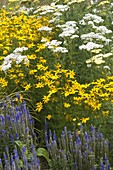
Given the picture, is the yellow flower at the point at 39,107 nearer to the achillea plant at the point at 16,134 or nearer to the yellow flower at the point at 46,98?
the yellow flower at the point at 46,98

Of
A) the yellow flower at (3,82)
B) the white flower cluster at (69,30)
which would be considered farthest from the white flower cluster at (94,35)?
the yellow flower at (3,82)

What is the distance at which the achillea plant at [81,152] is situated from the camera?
3113mm

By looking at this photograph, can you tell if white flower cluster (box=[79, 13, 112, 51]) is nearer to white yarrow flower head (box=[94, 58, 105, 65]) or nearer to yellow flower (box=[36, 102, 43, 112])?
white yarrow flower head (box=[94, 58, 105, 65])

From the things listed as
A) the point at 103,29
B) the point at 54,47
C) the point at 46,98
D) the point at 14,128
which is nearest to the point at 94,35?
the point at 103,29

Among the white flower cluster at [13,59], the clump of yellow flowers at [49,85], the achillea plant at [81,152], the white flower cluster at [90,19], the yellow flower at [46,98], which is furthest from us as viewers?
the white flower cluster at [90,19]

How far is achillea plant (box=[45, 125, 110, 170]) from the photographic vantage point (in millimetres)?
3113

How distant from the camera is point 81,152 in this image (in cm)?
321

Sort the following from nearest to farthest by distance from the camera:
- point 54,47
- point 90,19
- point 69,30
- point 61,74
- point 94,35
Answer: point 61,74 → point 54,47 → point 94,35 → point 69,30 → point 90,19

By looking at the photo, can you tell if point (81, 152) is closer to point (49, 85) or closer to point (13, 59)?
point (49, 85)

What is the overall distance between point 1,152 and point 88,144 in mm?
737

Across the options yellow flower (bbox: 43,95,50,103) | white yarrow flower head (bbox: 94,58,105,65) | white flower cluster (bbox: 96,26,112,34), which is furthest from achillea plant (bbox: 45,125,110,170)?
white flower cluster (bbox: 96,26,112,34)

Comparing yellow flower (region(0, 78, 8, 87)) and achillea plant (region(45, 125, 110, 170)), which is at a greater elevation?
yellow flower (region(0, 78, 8, 87))

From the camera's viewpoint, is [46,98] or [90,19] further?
[90,19]

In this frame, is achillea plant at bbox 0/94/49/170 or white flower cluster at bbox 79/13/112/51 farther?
white flower cluster at bbox 79/13/112/51
